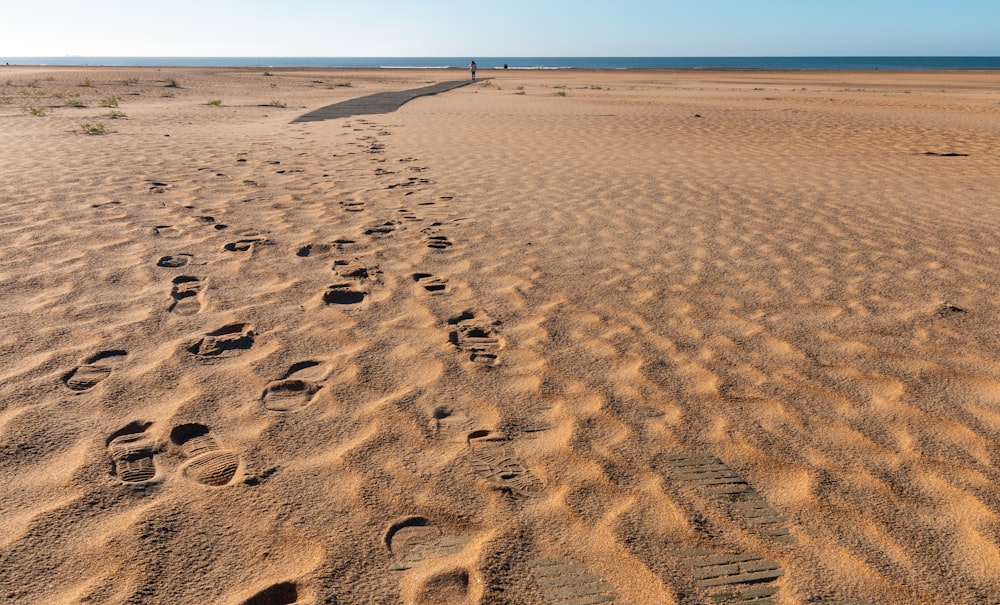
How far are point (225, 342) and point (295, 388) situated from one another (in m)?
0.57

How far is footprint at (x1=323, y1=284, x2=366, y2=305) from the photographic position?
11.5 feet

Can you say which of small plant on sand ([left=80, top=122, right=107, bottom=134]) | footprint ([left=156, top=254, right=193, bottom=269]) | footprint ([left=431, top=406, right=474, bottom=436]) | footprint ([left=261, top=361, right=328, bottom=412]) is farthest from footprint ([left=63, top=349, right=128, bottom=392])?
small plant on sand ([left=80, top=122, right=107, bottom=134])

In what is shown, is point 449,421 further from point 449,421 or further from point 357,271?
point 357,271

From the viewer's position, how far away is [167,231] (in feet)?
15.4

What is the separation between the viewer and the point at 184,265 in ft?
13.0

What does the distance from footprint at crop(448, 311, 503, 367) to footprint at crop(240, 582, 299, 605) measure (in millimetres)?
1366

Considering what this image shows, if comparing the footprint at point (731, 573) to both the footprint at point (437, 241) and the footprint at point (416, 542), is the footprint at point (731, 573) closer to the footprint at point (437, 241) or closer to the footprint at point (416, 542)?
the footprint at point (416, 542)

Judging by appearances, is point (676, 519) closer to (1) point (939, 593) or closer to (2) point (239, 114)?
(1) point (939, 593)

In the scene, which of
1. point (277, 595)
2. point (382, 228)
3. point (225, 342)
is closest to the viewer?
point (277, 595)

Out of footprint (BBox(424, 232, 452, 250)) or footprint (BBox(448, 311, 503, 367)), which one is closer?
footprint (BBox(448, 311, 503, 367))

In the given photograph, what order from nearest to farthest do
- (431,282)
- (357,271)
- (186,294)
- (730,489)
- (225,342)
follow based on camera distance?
(730,489), (225,342), (186,294), (431,282), (357,271)

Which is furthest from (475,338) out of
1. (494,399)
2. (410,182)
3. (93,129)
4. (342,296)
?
(93,129)

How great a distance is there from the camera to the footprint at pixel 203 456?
2.06 m

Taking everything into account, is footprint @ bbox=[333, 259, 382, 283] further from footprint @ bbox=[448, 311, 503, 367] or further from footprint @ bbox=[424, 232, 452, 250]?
footprint @ bbox=[448, 311, 503, 367]
